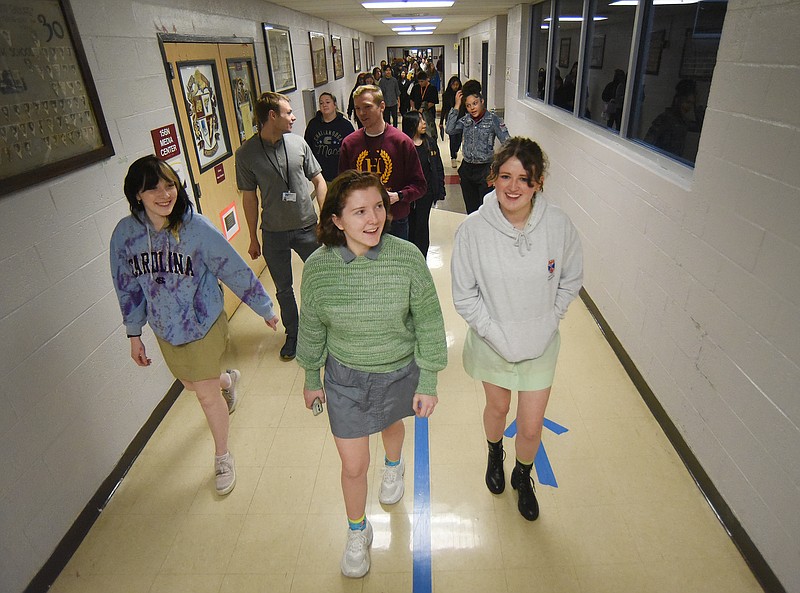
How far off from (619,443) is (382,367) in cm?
154

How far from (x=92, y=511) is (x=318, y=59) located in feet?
23.7

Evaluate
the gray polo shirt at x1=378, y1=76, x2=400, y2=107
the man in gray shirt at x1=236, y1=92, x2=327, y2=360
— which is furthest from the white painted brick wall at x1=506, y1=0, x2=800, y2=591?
the gray polo shirt at x1=378, y1=76, x2=400, y2=107

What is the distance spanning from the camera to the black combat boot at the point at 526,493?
209cm

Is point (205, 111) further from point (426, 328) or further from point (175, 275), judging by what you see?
point (426, 328)

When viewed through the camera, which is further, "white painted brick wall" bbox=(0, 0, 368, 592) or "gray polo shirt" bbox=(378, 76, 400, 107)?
"gray polo shirt" bbox=(378, 76, 400, 107)

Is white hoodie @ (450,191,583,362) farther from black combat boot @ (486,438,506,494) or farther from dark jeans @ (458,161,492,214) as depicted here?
dark jeans @ (458,161,492,214)

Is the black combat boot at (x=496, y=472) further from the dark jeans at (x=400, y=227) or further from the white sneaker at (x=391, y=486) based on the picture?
the dark jeans at (x=400, y=227)

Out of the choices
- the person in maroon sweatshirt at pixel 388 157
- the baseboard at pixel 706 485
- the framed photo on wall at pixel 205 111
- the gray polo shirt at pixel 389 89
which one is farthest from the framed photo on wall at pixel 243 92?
the gray polo shirt at pixel 389 89

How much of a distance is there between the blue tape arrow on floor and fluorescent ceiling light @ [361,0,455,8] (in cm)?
543

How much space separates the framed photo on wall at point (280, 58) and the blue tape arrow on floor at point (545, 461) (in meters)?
4.25

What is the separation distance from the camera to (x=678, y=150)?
2.88 meters

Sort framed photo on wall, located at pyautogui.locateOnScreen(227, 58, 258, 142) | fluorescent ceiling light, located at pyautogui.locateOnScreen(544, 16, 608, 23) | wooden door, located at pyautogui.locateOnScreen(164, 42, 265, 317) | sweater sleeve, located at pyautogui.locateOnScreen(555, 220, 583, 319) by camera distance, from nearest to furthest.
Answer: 1. sweater sleeve, located at pyautogui.locateOnScreen(555, 220, 583, 319)
2. wooden door, located at pyautogui.locateOnScreen(164, 42, 265, 317)
3. framed photo on wall, located at pyautogui.locateOnScreen(227, 58, 258, 142)
4. fluorescent ceiling light, located at pyautogui.locateOnScreen(544, 16, 608, 23)

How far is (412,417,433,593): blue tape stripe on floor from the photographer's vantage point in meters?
1.89

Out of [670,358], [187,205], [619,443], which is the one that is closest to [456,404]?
[619,443]
